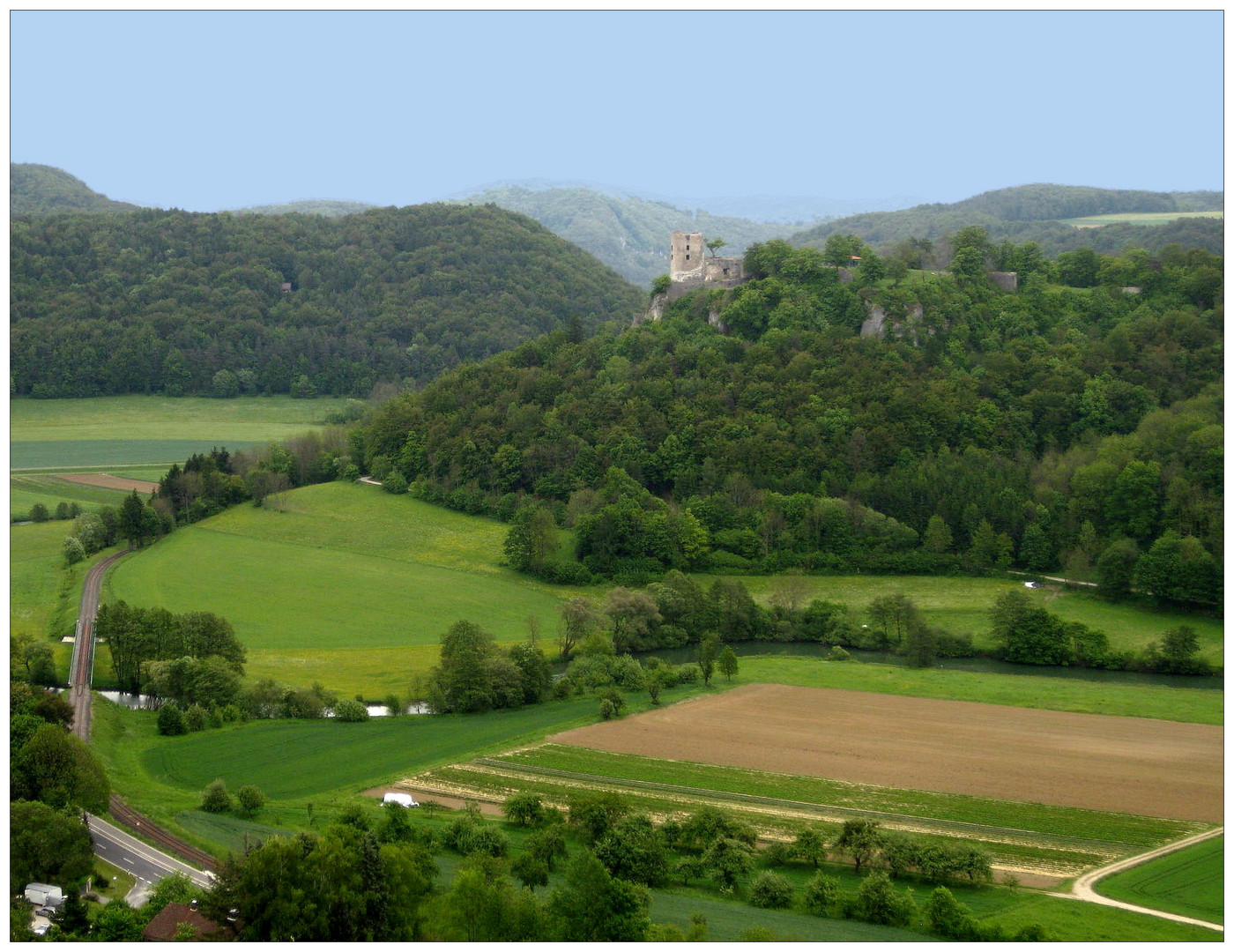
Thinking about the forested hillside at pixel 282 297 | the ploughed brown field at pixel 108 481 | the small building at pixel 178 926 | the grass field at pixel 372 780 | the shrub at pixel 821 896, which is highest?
the forested hillside at pixel 282 297

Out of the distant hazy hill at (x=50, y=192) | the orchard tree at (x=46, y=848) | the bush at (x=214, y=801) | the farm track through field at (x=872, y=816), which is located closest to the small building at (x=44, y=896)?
the orchard tree at (x=46, y=848)

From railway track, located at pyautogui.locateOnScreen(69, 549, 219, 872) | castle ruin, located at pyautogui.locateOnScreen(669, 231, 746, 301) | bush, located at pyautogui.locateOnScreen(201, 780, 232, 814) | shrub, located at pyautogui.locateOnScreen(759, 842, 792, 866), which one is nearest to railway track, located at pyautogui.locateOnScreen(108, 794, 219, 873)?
railway track, located at pyautogui.locateOnScreen(69, 549, 219, 872)

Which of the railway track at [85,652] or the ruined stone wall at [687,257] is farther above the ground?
the ruined stone wall at [687,257]

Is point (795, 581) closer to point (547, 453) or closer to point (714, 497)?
point (714, 497)

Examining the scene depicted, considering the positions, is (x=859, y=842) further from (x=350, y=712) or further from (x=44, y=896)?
(x=350, y=712)

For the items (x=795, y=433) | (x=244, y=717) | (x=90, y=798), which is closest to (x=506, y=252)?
(x=795, y=433)

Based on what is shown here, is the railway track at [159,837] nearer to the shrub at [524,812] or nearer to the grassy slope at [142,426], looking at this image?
the shrub at [524,812]
